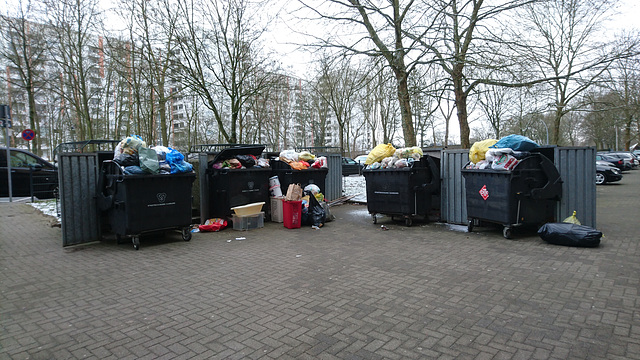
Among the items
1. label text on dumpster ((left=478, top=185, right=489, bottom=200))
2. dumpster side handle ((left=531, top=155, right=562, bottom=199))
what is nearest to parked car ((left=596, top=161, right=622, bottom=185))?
dumpster side handle ((left=531, top=155, right=562, bottom=199))

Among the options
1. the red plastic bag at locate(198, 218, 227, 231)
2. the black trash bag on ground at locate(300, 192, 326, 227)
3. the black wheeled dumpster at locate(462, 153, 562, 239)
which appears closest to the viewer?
the black wheeled dumpster at locate(462, 153, 562, 239)

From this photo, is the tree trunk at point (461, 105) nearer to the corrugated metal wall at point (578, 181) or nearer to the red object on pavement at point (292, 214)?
the corrugated metal wall at point (578, 181)

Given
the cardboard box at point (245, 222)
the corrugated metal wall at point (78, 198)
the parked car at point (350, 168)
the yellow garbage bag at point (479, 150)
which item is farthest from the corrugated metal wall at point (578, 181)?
the parked car at point (350, 168)

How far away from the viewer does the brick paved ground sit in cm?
295

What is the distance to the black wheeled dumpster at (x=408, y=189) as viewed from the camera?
8188 millimetres

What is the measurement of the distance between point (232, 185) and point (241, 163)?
650 mm

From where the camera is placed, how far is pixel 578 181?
7000mm

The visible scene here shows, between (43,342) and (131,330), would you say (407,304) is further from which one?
(43,342)

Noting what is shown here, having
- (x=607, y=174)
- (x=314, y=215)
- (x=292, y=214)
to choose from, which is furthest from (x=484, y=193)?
(x=607, y=174)

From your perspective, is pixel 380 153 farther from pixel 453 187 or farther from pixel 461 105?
pixel 461 105

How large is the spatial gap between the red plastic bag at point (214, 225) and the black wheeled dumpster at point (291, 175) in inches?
73.1

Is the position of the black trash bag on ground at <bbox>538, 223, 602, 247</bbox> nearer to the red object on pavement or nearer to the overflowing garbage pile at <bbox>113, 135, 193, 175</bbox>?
the red object on pavement

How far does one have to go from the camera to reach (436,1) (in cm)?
927

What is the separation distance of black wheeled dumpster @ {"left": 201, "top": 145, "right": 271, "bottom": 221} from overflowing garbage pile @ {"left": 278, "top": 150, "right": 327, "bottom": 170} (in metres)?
0.83
